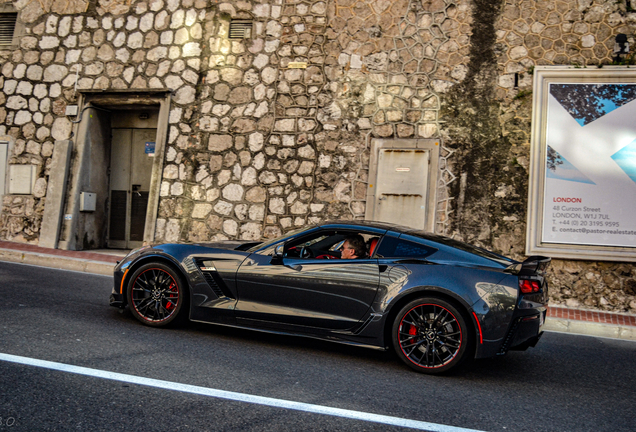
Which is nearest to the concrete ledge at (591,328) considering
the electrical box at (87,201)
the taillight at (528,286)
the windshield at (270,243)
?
the taillight at (528,286)

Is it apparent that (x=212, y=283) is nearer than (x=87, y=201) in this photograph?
Yes

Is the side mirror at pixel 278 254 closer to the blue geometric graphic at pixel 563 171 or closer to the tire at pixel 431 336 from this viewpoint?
the tire at pixel 431 336

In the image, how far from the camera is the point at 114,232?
13.5 metres

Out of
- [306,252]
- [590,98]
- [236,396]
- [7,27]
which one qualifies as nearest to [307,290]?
[306,252]

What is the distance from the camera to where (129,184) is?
13422mm

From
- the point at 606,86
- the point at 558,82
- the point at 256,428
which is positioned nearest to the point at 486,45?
the point at 558,82

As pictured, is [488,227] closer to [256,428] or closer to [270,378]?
[270,378]

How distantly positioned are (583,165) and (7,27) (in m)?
13.7

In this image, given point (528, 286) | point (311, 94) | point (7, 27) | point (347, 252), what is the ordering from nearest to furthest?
point (528, 286)
point (347, 252)
point (311, 94)
point (7, 27)

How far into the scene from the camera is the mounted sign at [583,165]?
9.66 metres

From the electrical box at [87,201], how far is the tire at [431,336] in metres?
9.90

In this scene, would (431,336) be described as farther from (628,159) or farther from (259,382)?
(628,159)

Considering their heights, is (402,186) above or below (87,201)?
above

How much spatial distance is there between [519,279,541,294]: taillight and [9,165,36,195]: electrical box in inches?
471
